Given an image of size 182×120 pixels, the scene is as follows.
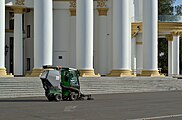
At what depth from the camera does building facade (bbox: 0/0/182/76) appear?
3962 cm

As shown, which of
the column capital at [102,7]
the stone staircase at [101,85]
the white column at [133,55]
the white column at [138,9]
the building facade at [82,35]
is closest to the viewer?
the stone staircase at [101,85]

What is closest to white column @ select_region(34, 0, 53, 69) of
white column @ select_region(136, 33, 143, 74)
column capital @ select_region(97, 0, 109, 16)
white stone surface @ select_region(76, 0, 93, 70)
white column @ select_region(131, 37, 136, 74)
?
white stone surface @ select_region(76, 0, 93, 70)

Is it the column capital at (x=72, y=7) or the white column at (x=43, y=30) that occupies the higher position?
the column capital at (x=72, y=7)

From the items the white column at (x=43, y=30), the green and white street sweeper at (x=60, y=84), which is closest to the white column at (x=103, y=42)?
the white column at (x=43, y=30)

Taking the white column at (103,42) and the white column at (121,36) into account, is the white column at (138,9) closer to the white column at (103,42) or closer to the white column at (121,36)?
the white column at (103,42)

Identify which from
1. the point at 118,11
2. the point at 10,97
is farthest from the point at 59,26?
the point at 10,97

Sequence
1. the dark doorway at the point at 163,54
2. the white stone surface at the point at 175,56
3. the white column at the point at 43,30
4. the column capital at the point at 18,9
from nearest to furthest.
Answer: the white column at the point at 43,30 → the column capital at the point at 18,9 → the white stone surface at the point at 175,56 → the dark doorway at the point at 163,54

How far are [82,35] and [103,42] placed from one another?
1048 cm

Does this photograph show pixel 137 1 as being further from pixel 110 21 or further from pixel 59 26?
pixel 59 26

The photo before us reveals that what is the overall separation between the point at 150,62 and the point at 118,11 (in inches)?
226

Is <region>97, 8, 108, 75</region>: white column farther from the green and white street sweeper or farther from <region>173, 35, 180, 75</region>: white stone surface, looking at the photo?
the green and white street sweeper

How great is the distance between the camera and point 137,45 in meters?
57.2

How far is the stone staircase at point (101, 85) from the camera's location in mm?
34594

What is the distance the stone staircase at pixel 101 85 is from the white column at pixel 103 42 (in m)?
8.73
